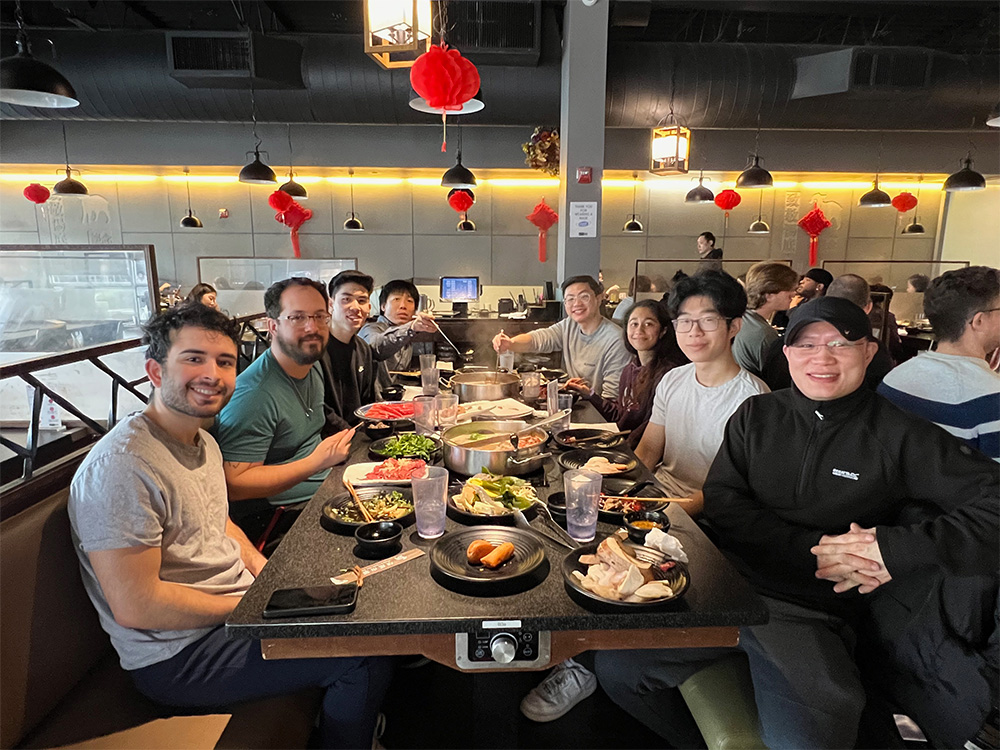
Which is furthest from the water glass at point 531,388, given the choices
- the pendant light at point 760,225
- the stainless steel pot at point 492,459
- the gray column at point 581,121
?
the pendant light at point 760,225

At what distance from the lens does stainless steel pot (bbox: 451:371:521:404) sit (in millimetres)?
2674

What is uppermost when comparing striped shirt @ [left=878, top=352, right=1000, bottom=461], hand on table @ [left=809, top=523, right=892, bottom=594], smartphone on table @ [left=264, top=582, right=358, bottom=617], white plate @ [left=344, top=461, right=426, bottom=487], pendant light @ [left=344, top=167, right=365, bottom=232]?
pendant light @ [left=344, top=167, right=365, bottom=232]

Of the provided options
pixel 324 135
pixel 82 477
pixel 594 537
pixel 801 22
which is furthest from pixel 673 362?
pixel 324 135

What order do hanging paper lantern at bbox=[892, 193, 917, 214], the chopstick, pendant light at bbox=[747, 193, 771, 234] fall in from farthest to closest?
pendant light at bbox=[747, 193, 771, 234]
hanging paper lantern at bbox=[892, 193, 917, 214]
the chopstick

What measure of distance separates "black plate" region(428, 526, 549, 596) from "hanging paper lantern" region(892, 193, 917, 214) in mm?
10441

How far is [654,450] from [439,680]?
4.02ft

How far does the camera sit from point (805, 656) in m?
1.36

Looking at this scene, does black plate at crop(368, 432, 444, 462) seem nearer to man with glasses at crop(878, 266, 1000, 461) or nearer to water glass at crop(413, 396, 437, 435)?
water glass at crop(413, 396, 437, 435)

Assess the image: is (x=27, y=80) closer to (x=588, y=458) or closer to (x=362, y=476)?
(x=362, y=476)

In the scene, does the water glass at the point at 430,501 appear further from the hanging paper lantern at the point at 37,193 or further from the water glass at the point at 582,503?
the hanging paper lantern at the point at 37,193

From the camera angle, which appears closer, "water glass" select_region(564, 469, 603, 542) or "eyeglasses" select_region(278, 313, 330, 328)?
"water glass" select_region(564, 469, 603, 542)

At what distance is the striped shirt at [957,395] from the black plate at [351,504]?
1.62 m

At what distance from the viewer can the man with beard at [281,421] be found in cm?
192

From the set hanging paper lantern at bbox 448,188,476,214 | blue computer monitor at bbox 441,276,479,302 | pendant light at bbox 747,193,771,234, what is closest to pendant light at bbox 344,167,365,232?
hanging paper lantern at bbox 448,188,476,214
